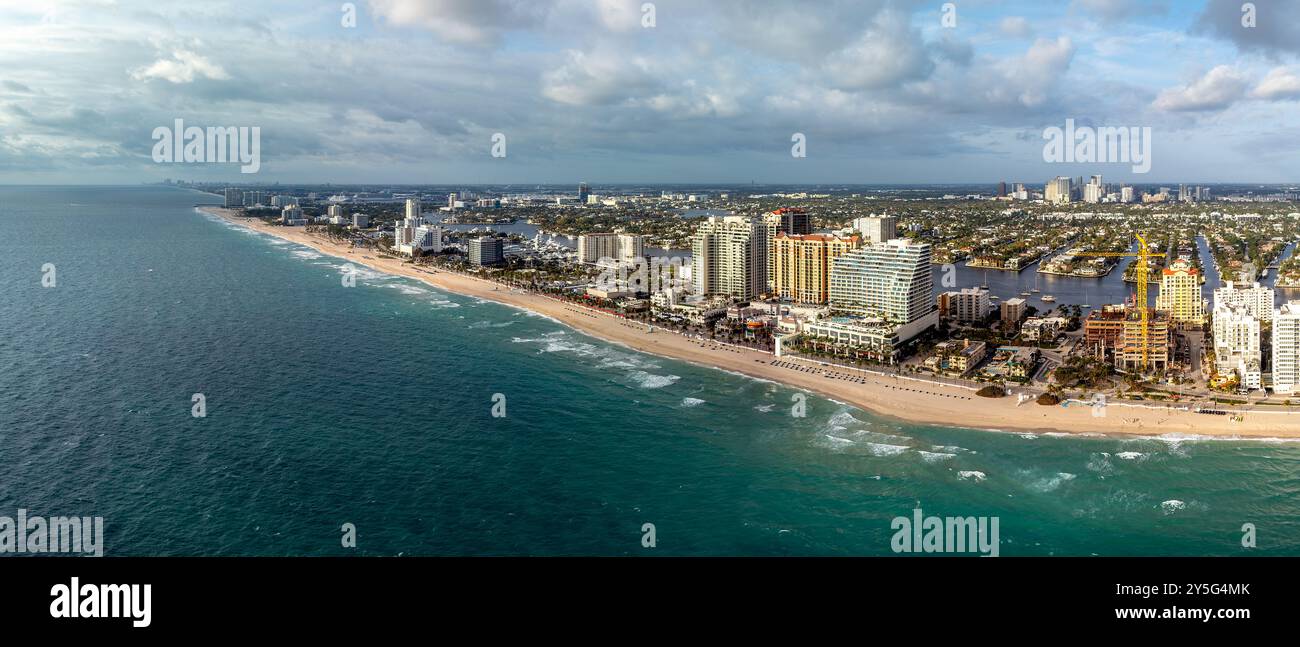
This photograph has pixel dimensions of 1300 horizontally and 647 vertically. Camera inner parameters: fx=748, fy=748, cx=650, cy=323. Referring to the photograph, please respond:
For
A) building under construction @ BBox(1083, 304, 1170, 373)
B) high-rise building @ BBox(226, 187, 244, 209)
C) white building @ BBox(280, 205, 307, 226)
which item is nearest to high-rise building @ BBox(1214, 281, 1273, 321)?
building under construction @ BBox(1083, 304, 1170, 373)

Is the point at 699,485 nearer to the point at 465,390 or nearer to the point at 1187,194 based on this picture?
the point at 465,390

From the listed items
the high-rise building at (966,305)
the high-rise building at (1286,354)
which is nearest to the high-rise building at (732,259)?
the high-rise building at (966,305)

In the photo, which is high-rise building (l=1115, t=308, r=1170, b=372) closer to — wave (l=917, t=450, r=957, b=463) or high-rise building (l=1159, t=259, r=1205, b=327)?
high-rise building (l=1159, t=259, r=1205, b=327)

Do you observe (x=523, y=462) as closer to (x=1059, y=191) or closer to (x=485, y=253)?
(x=485, y=253)

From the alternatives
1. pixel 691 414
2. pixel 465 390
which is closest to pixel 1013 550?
pixel 691 414

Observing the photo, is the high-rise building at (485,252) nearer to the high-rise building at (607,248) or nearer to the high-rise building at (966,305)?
the high-rise building at (607,248)

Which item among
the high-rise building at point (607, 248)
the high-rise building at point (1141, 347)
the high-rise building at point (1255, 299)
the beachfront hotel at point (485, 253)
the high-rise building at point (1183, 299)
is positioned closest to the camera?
the high-rise building at point (1141, 347)

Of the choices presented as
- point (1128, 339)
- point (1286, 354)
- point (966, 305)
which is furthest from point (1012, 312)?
point (1286, 354)
